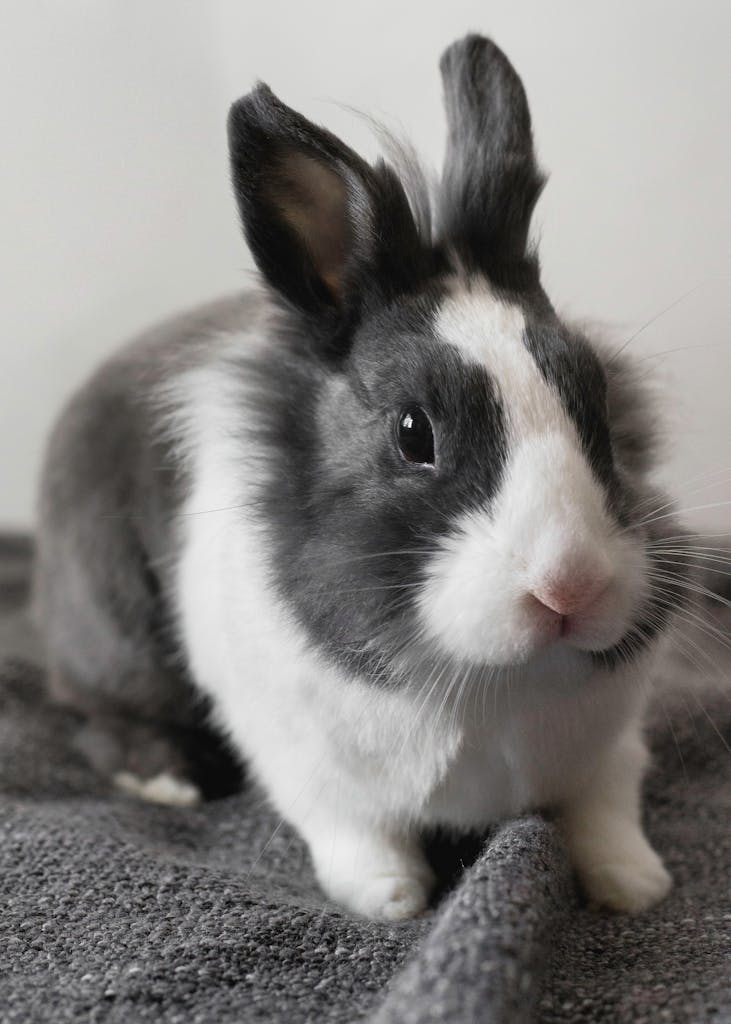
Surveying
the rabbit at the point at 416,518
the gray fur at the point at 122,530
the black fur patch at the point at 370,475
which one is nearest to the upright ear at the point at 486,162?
the rabbit at the point at 416,518

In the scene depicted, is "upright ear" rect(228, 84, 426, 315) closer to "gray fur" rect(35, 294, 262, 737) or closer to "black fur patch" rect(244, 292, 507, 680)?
"black fur patch" rect(244, 292, 507, 680)

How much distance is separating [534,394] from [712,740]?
65cm

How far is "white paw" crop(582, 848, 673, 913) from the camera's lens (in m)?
1.05

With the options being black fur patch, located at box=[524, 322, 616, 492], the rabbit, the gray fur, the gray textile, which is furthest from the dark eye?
the gray fur

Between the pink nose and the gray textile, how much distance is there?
0.77 ft

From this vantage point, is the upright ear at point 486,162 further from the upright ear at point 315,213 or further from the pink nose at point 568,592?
the pink nose at point 568,592

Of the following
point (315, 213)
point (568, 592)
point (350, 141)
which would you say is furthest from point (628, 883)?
point (350, 141)

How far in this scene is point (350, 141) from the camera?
1387mm

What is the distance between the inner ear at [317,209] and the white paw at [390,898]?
578 millimetres

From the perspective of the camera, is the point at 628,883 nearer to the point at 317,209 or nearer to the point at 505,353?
the point at 505,353

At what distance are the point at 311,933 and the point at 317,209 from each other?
0.67 metres

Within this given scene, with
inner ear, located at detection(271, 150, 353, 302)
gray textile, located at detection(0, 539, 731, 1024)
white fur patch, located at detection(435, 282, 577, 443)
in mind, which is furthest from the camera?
inner ear, located at detection(271, 150, 353, 302)

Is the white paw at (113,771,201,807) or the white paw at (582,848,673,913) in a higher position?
the white paw at (582,848,673,913)

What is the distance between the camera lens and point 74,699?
1.52m
